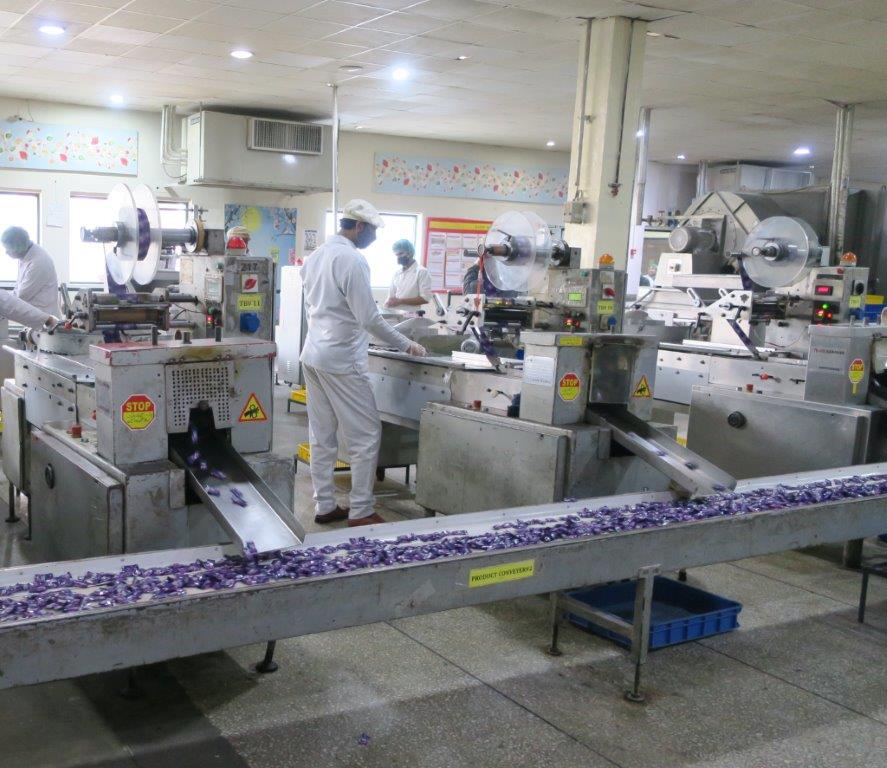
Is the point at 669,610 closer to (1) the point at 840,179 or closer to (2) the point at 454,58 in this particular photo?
(2) the point at 454,58

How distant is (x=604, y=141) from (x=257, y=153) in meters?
4.08

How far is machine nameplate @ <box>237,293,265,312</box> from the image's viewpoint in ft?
16.0

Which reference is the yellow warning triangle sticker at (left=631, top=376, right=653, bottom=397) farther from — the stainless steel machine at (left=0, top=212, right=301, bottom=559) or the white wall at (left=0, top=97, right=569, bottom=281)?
the white wall at (left=0, top=97, right=569, bottom=281)

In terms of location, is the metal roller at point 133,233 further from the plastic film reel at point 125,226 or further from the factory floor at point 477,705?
the factory floor at point 477,705

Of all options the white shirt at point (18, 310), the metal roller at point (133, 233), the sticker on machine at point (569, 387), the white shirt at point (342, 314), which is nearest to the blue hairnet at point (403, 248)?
the white shirt at point (342, 314)

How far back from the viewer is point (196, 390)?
114 inches

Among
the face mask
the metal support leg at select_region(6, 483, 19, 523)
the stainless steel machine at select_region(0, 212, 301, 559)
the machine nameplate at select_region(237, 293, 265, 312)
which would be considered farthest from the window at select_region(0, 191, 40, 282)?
the stainless steel machine at select_region(0, 212, 301, 559)

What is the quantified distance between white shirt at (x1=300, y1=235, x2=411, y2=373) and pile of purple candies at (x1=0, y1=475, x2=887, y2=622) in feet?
5.38

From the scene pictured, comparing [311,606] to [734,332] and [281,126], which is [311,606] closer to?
[734,332]

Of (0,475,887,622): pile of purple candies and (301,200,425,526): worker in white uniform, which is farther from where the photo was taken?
(301,200,425,526): worker in white uniform

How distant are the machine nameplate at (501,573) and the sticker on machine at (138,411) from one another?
1190 millimetres

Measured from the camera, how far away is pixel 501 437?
3836 mm

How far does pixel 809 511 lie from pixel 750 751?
0.82m

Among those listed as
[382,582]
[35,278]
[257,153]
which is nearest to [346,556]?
[382,582]
